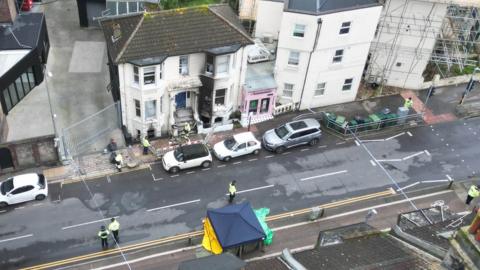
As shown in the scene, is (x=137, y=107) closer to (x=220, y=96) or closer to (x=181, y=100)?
(x=181, y=100)

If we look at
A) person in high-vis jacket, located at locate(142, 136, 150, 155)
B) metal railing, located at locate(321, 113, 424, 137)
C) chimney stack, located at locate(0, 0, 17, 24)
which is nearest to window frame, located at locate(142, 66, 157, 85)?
person in high-vis jacket, located at locate(142, 136, 150, 155)

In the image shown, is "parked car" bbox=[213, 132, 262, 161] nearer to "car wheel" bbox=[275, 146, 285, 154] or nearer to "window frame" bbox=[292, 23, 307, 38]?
"car wheel" bbox=[275, 146, 285, 154]

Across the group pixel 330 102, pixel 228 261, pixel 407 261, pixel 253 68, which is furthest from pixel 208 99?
pixel 407 261

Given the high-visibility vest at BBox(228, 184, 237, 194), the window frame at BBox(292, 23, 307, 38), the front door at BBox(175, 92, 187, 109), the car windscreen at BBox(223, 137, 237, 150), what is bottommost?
the high-visibility vest at BBox(228, 184, 237, 194)

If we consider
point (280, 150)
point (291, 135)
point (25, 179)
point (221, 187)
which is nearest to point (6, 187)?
point (25, 179)

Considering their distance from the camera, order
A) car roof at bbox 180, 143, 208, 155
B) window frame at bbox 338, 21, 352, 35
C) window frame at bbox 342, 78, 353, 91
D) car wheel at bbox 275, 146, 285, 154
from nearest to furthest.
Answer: car roof at bbox 180, 143, 208, 155
car wheel at bbox 275, 146, 285, 154
window frame at bbox 338, 21, 352, 35
window frame at bbox 342, 78, 353, 91

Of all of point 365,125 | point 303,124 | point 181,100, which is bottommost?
point 365,125

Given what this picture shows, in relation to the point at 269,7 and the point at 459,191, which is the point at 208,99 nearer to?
the point at 269,7
